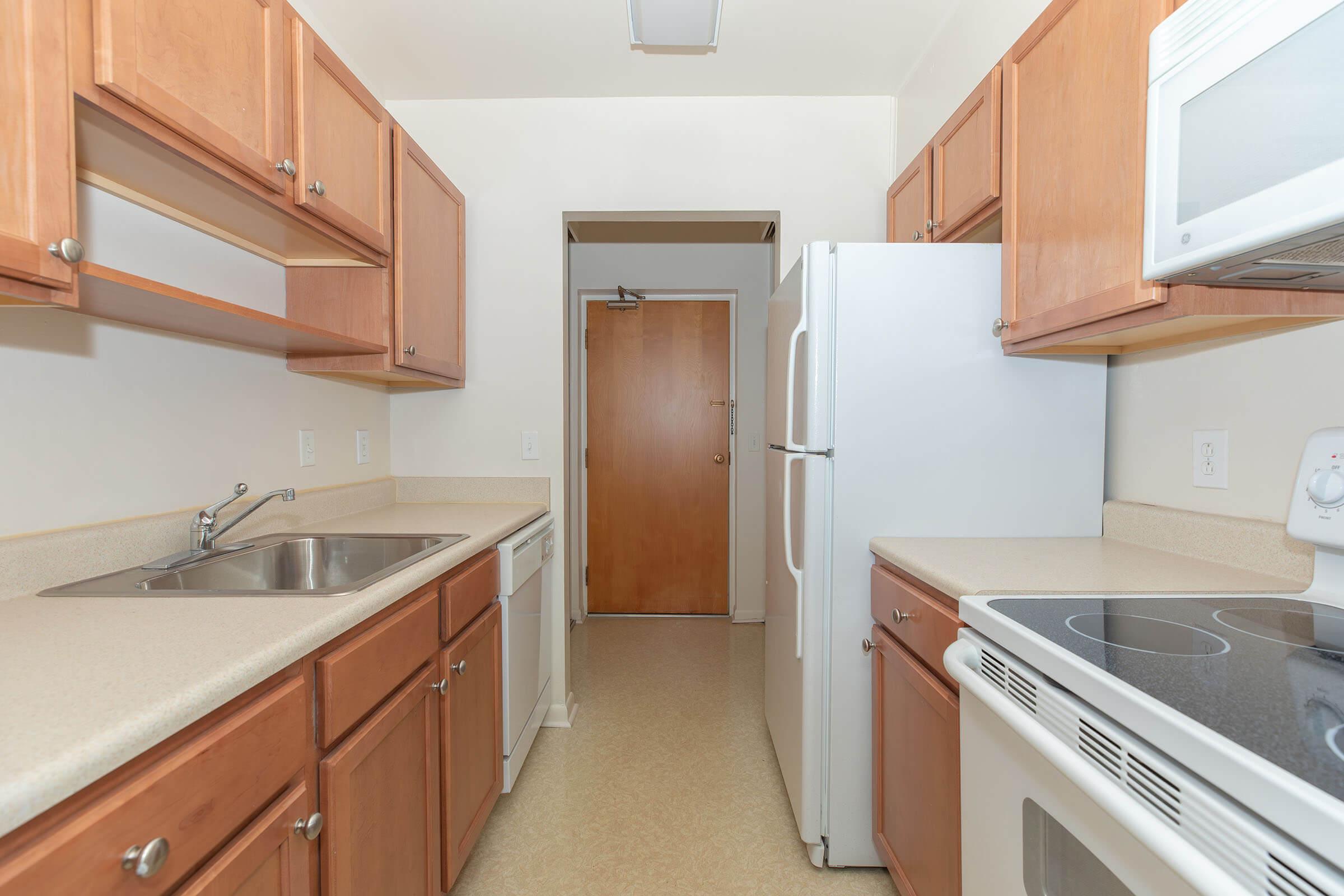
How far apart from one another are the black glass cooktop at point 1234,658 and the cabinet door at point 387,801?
1071 mm

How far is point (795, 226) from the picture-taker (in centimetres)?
246

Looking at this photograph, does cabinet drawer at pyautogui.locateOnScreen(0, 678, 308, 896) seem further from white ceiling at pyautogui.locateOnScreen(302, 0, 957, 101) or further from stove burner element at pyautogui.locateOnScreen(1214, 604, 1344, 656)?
white ceiling at pyautogui.locateOnScreen(302, 0, 957, 101)

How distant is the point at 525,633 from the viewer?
2043 mm

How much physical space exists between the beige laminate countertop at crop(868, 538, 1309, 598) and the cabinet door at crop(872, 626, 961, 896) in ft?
0.72

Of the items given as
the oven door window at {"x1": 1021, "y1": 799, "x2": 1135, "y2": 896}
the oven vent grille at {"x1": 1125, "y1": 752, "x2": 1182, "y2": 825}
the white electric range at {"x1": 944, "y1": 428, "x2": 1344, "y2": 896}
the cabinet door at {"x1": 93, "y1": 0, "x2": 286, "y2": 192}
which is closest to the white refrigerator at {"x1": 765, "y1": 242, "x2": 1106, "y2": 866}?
the white electric range at {"x1": 944, "y1": 428, "x2": 1344, "y2": 896}

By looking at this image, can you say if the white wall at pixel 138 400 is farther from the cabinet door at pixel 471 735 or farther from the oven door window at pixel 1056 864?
the oven door window at pixel 1056 864

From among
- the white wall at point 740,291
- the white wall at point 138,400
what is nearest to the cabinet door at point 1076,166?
the white wall at point 138,400

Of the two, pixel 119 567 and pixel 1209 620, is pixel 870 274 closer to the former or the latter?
pixel 1209 620

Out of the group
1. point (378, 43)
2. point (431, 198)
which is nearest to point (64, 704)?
point (431, 198)

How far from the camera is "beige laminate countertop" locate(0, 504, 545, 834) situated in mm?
546

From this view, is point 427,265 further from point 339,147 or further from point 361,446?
point 361,446

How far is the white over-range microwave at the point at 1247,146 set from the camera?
70cm

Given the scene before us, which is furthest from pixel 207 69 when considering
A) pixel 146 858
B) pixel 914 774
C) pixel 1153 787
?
pixel 914 774

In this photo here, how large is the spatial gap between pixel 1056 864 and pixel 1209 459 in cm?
93
